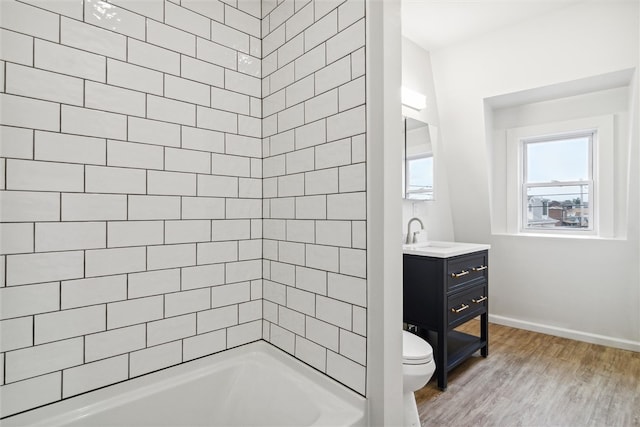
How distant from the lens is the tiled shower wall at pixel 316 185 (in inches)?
42.1

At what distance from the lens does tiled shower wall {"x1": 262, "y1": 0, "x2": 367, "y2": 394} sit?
107cm

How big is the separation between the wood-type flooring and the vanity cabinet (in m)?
0.16

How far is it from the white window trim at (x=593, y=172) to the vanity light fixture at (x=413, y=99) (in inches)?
49.3

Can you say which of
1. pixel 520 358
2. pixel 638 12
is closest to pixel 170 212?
pixel 520 358

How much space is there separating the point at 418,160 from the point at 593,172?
1741 millimetres

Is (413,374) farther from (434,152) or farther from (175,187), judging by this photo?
(434,152)

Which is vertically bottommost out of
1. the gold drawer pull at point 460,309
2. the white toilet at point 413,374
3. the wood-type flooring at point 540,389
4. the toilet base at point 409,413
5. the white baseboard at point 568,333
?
the wood-type flooring at point 540,389

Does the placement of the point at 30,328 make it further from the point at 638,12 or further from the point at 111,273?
the point at 638,12

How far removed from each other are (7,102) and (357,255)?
1.10 meters

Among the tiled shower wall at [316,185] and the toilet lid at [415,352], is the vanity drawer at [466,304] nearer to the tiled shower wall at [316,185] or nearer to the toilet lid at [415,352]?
the toilet lid at [415,352]

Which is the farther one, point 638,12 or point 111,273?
point 638,12

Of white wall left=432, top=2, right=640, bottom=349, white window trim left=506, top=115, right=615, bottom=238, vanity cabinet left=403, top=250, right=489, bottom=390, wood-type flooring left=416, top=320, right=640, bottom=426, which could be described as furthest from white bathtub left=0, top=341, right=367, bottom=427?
white window trim left=506, top=115, right=615, bottom=238

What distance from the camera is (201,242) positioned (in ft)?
4.30

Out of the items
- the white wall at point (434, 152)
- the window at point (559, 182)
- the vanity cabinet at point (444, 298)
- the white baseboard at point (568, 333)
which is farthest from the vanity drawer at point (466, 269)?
the window at point (559, 182)
